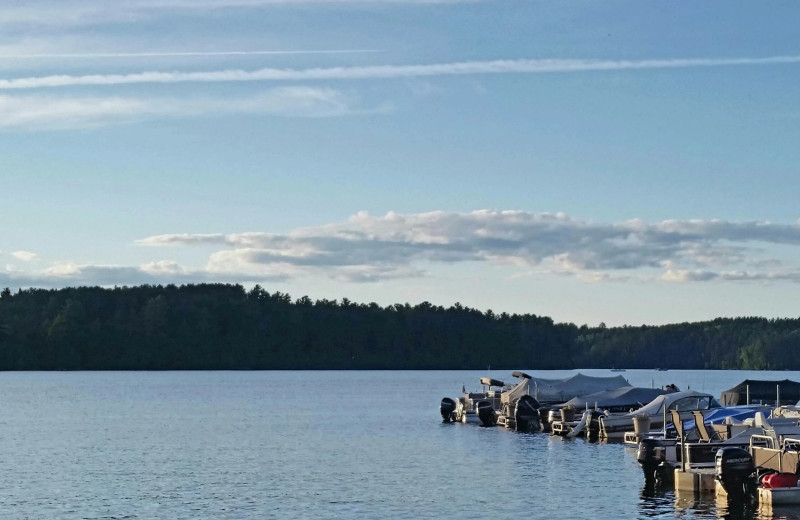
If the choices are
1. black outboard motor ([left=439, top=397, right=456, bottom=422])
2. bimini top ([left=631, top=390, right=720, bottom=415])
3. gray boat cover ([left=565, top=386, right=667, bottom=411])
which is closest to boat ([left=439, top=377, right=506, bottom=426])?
black outboard motor ([left=439, top=397, right=456, bottom=422])

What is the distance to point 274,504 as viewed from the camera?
49500 mm

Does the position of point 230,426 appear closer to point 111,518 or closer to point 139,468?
point 139,468

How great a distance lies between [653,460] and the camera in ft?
173

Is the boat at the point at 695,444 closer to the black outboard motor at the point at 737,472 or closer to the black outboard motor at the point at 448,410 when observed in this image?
the black outboard motor at the point at 737,472

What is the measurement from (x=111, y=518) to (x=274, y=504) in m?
6.52

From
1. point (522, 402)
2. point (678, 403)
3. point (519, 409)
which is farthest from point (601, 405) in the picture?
point (678, 403)

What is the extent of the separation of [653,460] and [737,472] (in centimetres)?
768

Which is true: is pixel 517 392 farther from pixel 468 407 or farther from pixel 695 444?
pixel 695 444

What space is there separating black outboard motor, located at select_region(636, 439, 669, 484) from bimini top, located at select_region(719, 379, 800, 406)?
32.6m

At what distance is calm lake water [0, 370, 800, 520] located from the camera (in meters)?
48.1

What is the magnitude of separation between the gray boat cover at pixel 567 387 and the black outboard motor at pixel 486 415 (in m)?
4.07

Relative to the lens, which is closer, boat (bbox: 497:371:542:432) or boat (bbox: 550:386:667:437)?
boat (bbox: 550:386:667:437)

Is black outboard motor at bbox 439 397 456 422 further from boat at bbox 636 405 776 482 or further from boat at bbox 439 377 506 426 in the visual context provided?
boat at bbox 636 405 776 482

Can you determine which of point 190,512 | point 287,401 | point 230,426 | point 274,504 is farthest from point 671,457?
point 287,401
